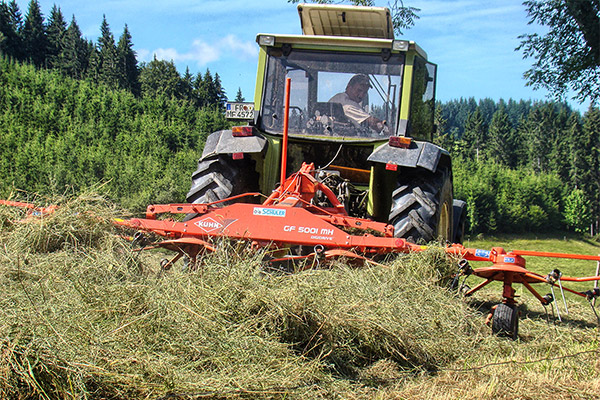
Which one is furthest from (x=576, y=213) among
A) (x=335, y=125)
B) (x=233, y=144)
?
(x=233, y=144)

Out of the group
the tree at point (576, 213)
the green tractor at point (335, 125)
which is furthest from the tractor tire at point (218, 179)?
the tree at point (576, 213)

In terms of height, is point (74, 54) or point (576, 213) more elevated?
point (74, 54)

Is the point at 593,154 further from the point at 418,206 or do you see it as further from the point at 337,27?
the point at 418,206

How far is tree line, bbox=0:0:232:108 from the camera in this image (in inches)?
2191

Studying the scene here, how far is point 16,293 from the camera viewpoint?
332cm

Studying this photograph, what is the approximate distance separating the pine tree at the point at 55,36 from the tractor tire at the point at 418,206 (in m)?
59.1

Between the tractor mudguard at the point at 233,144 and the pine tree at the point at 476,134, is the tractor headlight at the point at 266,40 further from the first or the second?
the pine tree at the point at 476,134

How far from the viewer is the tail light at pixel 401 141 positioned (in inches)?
212

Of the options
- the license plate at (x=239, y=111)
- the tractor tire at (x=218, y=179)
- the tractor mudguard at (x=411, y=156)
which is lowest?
the tractor tire at (x=218, y=179)

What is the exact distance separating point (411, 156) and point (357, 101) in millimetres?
1059

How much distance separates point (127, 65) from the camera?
6153 cm

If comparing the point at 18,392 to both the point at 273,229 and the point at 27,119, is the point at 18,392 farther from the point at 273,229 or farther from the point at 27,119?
the point at 27,119

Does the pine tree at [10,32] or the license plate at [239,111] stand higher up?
the pine tree at [10,32]

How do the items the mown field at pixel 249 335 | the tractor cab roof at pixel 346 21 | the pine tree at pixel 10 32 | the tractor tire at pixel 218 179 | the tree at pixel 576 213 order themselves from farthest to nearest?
the pine tree at pixel 10 32 < the tree at pixel 576 213 < the tractor cab roof at pixel 346 21 < the tractor tire at pixel 218 179 < the mown field at pixel 249 335
